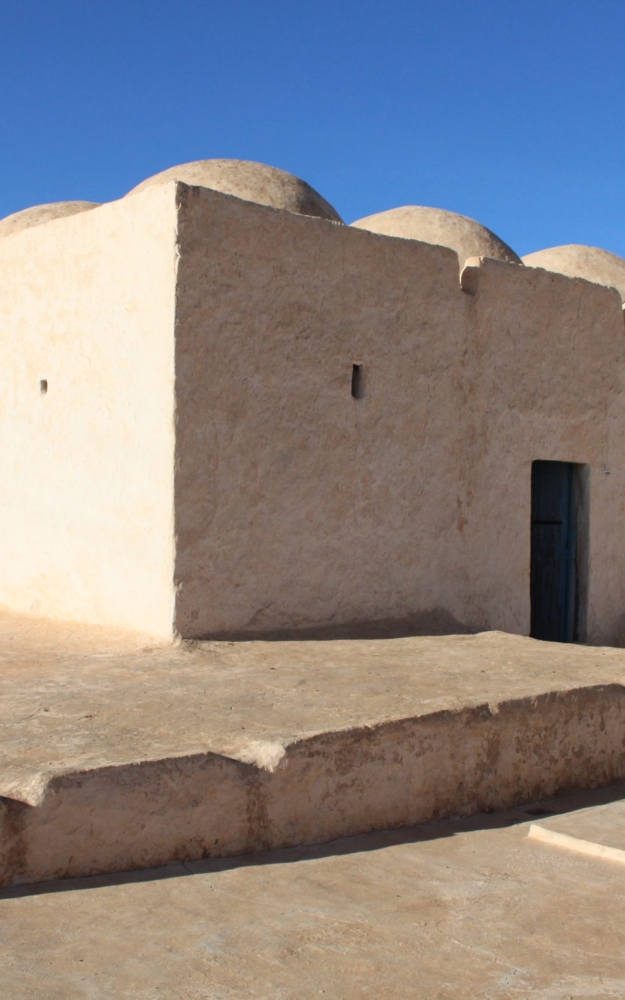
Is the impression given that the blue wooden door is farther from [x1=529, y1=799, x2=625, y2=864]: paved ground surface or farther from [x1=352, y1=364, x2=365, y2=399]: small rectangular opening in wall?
[x1=529, y1=799, x2=625, y2=864]: paved ground surface

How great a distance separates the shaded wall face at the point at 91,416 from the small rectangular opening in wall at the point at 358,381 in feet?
4.72

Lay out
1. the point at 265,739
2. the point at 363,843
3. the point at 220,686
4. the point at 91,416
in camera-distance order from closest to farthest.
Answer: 1. the point at 265,739
2. the point at 363,843
3. the point at 220,686
4. the point at 91,416

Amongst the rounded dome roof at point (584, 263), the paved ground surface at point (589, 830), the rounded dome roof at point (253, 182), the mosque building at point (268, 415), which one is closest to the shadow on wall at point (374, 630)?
the mosque building at point (268, 415)

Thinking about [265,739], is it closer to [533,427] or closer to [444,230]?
[533,427]

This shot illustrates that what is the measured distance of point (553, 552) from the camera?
342 inches

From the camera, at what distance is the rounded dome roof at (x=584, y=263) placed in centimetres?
1053

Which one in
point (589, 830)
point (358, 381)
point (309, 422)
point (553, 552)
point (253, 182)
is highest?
point (253, 182)

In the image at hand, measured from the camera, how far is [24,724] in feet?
13.7

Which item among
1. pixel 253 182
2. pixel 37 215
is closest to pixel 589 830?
pixel 253 182

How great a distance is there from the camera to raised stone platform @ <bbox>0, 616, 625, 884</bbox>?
11.8 feet

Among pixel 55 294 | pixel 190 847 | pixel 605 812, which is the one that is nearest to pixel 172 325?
pixel 55 294

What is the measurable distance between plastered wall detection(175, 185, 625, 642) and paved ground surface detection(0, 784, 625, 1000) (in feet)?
7.29

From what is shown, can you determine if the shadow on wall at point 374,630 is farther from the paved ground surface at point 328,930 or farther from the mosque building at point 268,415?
the paved ground surface at point 328,930

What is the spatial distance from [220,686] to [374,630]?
6.29 ft
